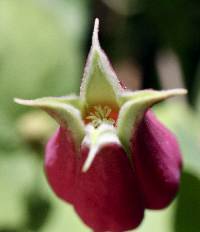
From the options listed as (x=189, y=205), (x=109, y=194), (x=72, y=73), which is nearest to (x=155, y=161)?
(x=109, y=194)

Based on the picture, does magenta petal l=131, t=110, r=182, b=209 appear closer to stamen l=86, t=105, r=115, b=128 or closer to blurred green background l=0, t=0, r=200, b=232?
stamen l=86, t=105, r=115, b=128

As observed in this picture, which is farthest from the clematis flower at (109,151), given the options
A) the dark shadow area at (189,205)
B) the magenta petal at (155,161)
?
the dark shadow area at (189,205)

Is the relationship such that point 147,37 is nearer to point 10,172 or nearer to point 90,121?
point 10,172

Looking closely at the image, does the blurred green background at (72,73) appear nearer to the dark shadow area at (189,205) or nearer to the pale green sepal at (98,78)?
the dark shadow area at (189,205)

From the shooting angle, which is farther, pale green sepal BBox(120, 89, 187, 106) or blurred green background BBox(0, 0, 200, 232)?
blurred green background BBox(0, 0, 200, 232)

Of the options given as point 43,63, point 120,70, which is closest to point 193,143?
point 43,63

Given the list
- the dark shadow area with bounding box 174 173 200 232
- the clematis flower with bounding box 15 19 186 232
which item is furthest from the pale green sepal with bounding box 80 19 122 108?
the dark shadow area with bounding box 174 173 200 232
